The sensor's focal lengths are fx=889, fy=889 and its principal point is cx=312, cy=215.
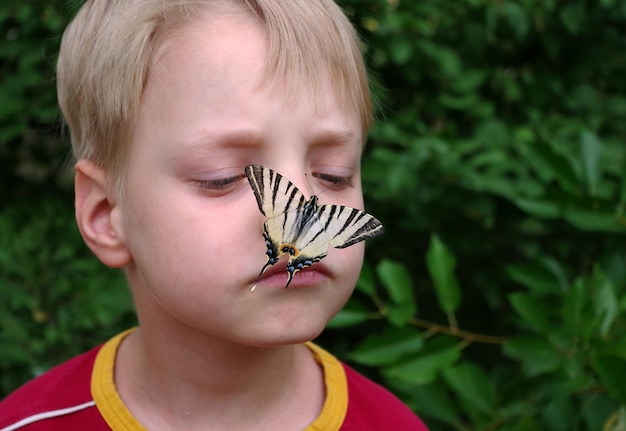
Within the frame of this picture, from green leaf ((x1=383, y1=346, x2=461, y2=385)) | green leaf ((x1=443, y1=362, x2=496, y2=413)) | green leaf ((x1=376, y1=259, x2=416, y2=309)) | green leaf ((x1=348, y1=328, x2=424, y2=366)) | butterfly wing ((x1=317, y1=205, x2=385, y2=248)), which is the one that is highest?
butterfly wing ((x1=317, y1=205, x2=385, y2=248))

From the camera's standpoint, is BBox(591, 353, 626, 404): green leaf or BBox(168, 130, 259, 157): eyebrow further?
BBox(591, 353, 626, 404): green leaf

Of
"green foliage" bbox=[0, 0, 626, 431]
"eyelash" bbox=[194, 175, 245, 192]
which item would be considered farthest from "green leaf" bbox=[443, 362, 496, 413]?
"eyelash" bbox=[194, 175, 245, 192]

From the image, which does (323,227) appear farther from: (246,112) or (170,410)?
(170,410)

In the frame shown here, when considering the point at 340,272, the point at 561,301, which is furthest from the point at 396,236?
the point at 340,272

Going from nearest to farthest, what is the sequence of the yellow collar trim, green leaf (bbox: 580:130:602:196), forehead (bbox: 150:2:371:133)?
1. forehead (bbox: 150:2:371:133)
2. the yellow collar trim
3. green leaf (bbox: 580:130:602:196)

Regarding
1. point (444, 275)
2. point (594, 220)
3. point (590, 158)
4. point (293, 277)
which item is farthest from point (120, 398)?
point (590, 158)

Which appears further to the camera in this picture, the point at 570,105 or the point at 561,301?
the point at 570,105

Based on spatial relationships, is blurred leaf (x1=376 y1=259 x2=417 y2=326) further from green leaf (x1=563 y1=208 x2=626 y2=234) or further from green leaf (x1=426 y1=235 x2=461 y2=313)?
green leaf (x1=563 y1=208 x2=626 y2=234)

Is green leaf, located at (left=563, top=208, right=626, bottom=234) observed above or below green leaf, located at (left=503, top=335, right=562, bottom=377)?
above

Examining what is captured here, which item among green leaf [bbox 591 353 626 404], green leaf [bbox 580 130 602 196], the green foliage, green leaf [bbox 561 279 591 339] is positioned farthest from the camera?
green leaf [bbox 580 130 602 196]
